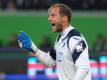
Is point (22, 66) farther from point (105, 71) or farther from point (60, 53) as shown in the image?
point (60, 53)

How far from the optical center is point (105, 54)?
13.0m

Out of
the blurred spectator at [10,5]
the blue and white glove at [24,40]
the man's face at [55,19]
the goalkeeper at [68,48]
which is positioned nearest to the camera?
the goalkeeper at [68,48]

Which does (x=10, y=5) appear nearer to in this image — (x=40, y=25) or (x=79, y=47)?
(x=40, y=25)

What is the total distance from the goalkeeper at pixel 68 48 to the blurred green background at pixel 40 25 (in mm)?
11608

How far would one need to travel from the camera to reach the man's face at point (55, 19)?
699 cm

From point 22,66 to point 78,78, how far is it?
6453 millimetres

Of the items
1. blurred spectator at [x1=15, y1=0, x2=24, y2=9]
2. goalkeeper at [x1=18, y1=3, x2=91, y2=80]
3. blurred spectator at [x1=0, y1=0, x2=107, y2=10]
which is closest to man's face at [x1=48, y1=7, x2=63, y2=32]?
goalkeeper at [x1=18, y1=3, x2=91, y2=80]

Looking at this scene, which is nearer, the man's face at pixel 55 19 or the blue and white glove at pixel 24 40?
the man's face at pixel 55 19

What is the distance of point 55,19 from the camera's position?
7000 millimetres

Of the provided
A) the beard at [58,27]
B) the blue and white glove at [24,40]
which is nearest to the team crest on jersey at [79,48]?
the beard at [58,27]

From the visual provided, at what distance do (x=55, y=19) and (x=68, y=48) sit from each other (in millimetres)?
376

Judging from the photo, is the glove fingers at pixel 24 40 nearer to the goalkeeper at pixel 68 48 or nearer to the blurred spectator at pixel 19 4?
the goalkeeper at pixel 68 48

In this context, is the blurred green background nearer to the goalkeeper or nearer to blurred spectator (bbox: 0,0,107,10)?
blurred spectator (bbox: 0,0,107,10)

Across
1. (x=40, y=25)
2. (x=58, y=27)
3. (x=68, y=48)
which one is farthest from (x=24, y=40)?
(x=40, y=25)
